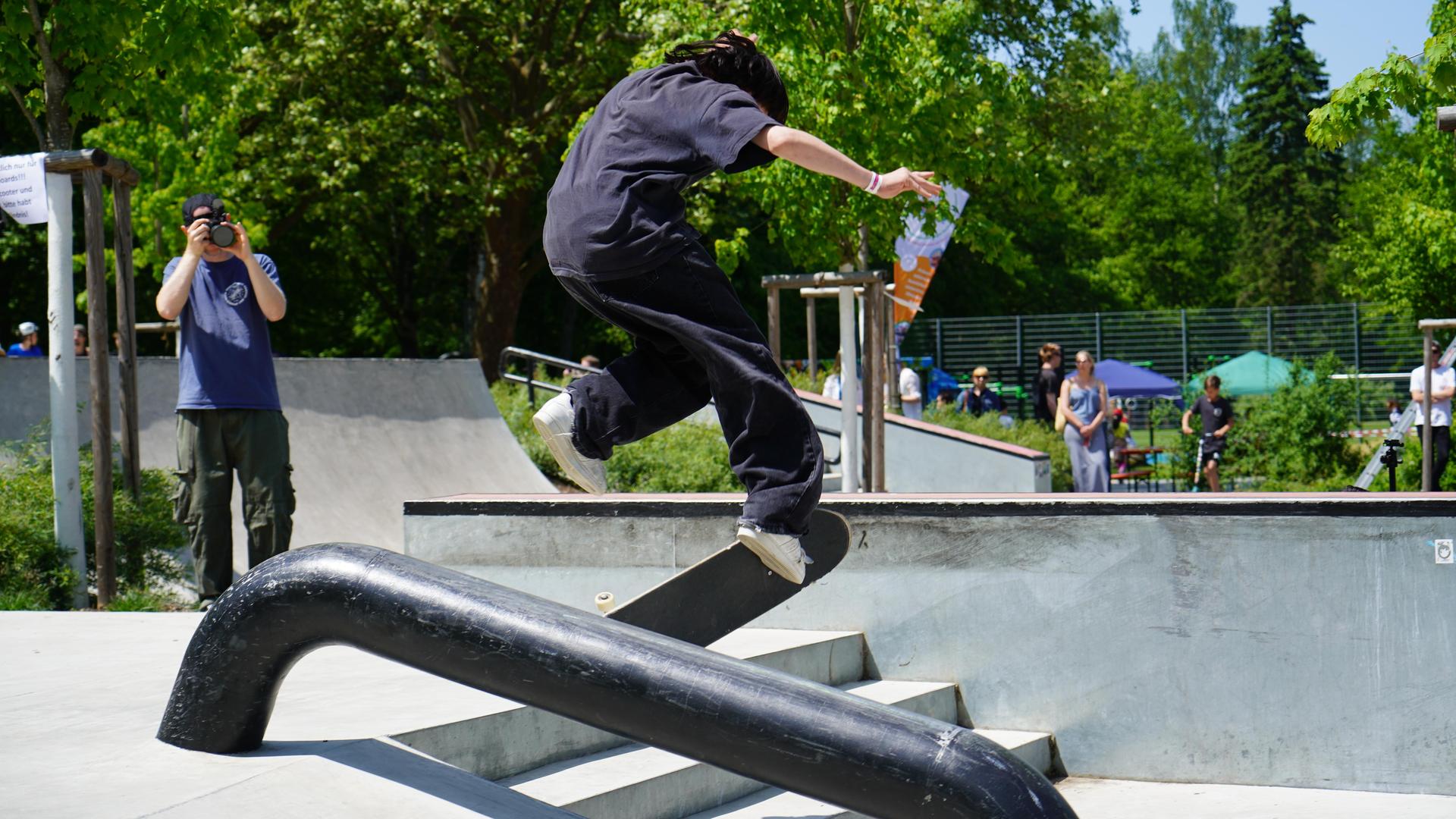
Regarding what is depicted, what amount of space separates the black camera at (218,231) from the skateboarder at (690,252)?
2.91 m

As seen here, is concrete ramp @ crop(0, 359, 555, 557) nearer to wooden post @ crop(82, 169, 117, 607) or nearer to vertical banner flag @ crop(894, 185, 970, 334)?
wooden post @ crop(82, 169, 117, 607)

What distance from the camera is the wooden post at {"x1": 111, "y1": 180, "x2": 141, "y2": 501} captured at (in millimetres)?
6594

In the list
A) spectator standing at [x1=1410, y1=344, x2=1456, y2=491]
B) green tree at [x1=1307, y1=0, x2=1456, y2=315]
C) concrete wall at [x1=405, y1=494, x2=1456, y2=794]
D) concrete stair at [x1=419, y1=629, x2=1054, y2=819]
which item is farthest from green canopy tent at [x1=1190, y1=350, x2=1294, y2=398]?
concrete stair at [x1=419, y1=629, x2=1054, y2=819]

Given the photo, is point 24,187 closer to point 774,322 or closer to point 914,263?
point 774,322

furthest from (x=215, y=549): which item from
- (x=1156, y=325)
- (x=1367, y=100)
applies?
(x=1156, y=325)

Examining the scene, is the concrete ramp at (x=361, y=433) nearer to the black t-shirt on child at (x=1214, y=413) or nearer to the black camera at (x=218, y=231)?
the black camera at (x=218, y=231)

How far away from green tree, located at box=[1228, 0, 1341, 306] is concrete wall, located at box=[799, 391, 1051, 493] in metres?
48.9

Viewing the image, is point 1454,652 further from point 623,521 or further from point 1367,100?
point 1367,100

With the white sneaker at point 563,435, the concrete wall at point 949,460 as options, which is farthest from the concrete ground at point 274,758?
the concrete wall at point 949,460

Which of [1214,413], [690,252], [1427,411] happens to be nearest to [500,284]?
[1214,413]

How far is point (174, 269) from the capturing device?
572 centimetres

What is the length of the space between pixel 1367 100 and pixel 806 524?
22.7ft

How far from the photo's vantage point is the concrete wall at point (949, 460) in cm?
1218

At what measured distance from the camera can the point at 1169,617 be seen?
4.76m
